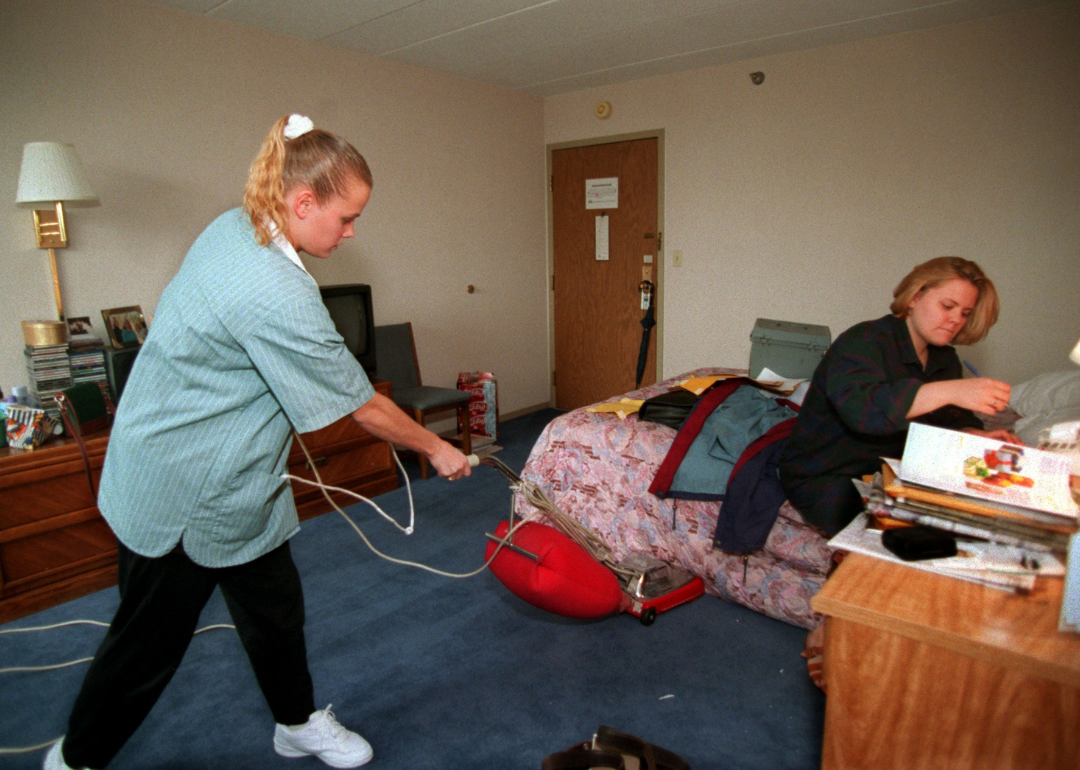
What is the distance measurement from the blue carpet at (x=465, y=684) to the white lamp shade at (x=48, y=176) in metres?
1.53

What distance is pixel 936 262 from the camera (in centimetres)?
178

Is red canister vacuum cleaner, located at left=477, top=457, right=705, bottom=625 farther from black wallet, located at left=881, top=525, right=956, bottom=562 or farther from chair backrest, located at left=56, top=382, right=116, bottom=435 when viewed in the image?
chair backrest, located at left=56, top=382, right=116, bottom=435

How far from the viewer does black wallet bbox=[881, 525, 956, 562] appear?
119 centimetres

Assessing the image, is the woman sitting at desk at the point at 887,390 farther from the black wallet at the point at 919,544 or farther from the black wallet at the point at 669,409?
the black wallet at the point at 669,409

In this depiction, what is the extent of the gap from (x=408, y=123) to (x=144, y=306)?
1.92m

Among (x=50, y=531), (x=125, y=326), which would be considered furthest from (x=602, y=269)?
(x=50, y=531)

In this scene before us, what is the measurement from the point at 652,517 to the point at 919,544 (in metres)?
1.36

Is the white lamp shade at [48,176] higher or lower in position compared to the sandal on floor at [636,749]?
higher

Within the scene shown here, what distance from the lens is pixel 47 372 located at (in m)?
2.66

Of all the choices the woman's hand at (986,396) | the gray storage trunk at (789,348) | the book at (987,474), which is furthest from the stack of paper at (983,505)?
the gray storage trunk at (789,348)

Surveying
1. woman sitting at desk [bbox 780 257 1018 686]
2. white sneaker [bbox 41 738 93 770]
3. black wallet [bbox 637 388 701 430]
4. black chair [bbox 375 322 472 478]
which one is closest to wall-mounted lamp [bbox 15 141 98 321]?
black chair [bbox 375 322 472 478]

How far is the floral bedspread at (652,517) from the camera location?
7.29ft

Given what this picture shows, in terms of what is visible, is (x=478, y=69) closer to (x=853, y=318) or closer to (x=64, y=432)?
(x=853, y=318)

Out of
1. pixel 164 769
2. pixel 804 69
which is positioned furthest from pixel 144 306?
pixel 804 69
